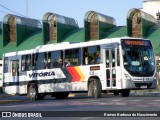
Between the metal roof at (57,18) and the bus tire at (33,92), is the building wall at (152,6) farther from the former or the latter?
the bus tire at (33,92)

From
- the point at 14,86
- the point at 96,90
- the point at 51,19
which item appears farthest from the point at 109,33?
the point at 96,90

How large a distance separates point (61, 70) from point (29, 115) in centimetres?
1574

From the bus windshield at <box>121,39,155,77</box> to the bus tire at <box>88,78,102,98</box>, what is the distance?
1770 millimetres

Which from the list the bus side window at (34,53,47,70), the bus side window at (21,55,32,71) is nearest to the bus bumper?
the bus side window at (34,53,47,70)

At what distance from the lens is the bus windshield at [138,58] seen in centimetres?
2653

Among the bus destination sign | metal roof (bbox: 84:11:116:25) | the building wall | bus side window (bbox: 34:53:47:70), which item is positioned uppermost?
the building wall

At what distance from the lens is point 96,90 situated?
2711 cm

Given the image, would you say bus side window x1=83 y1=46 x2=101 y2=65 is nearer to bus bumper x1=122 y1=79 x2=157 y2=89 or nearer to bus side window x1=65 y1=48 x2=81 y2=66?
bus side window x1=65 y1=48 x2=81 y2=66

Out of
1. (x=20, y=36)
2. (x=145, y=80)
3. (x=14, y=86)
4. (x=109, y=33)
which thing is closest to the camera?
(x=145, y=80)

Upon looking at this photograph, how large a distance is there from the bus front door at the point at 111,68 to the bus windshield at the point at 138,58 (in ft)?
2.02

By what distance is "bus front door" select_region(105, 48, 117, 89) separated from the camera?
26609 mm

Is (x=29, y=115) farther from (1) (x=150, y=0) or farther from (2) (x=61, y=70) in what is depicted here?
(1) (x=150, y=0)

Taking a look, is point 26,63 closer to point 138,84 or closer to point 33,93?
point 33,93

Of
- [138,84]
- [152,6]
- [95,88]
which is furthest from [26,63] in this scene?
[152,6]
